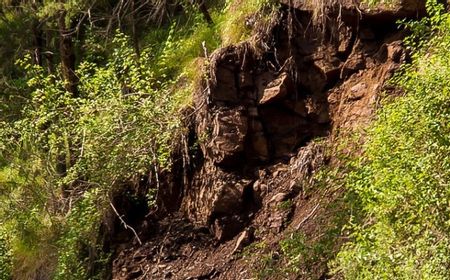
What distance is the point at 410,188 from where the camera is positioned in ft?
20.1

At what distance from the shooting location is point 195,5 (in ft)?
45.9

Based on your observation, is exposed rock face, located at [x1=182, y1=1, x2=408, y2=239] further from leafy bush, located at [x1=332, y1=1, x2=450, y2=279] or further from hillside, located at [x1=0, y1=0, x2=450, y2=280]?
leafy bush, located at [x1=332, y1=1, x2=450, y2=279]

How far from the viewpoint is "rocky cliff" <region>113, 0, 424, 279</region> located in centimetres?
942

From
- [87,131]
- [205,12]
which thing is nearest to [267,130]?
[87,131]

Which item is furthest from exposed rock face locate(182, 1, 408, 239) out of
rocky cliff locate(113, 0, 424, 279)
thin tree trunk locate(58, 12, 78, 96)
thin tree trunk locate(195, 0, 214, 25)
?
thin tree trunk locate(58, 12, 78, 96)

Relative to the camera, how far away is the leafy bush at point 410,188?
19.6ft

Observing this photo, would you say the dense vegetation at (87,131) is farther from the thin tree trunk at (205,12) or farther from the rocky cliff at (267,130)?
the rocky cliff at (267,130)

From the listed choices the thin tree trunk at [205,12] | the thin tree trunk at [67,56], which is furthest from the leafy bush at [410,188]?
the thin tree trunk at [67,56]

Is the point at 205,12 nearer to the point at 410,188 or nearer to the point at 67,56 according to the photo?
the point at 67,56

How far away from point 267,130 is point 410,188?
426 cm

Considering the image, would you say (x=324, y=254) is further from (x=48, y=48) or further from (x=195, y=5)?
(x=48, y=48)

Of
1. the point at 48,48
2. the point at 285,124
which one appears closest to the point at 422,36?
the point at 285,124

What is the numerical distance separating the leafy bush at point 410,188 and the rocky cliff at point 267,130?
1.98 metres

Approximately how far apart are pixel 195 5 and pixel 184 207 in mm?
4607
